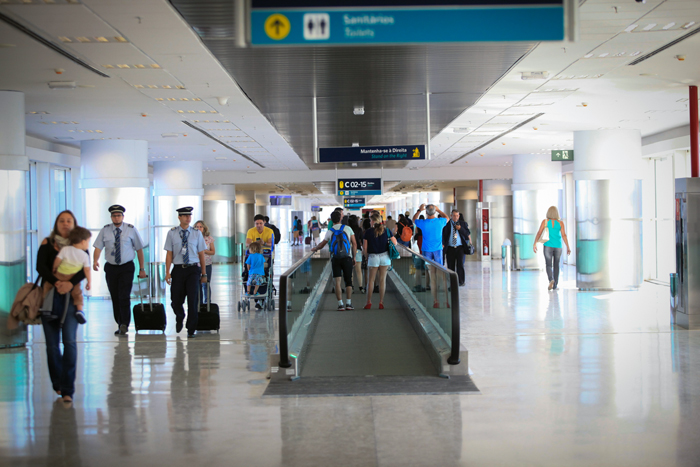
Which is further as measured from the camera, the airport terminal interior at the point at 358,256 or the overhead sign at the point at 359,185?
the overhead sign at the point at 359,185

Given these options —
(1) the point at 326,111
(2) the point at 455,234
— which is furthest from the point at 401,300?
(1) the point at 326,111

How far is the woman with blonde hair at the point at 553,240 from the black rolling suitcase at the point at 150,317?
8074 millimetres

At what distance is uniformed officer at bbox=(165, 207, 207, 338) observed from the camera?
8.85 meters

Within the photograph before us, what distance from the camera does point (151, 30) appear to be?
262 inches

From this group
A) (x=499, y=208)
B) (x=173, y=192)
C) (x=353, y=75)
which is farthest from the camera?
(x=499, y=208)

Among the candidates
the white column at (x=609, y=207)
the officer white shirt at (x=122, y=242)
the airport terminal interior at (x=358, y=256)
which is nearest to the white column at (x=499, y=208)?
the airport terminal interior at (x=358, y=256)

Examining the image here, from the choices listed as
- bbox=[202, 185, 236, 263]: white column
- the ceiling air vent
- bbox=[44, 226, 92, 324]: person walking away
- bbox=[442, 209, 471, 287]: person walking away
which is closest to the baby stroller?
bbox=[442, 209, 471, 287]: person walking away

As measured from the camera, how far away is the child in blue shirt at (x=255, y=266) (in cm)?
1125

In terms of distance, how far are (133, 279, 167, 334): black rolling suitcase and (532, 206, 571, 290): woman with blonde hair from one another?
8074mm

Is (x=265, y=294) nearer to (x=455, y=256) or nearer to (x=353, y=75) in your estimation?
(x=353, y=75)

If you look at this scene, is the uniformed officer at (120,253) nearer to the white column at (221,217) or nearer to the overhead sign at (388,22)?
the overhead sign at (388,22)

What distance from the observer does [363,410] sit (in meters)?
5.47

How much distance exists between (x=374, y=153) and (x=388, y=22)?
25.8 ft

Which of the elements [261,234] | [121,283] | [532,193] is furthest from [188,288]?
[532,193]
